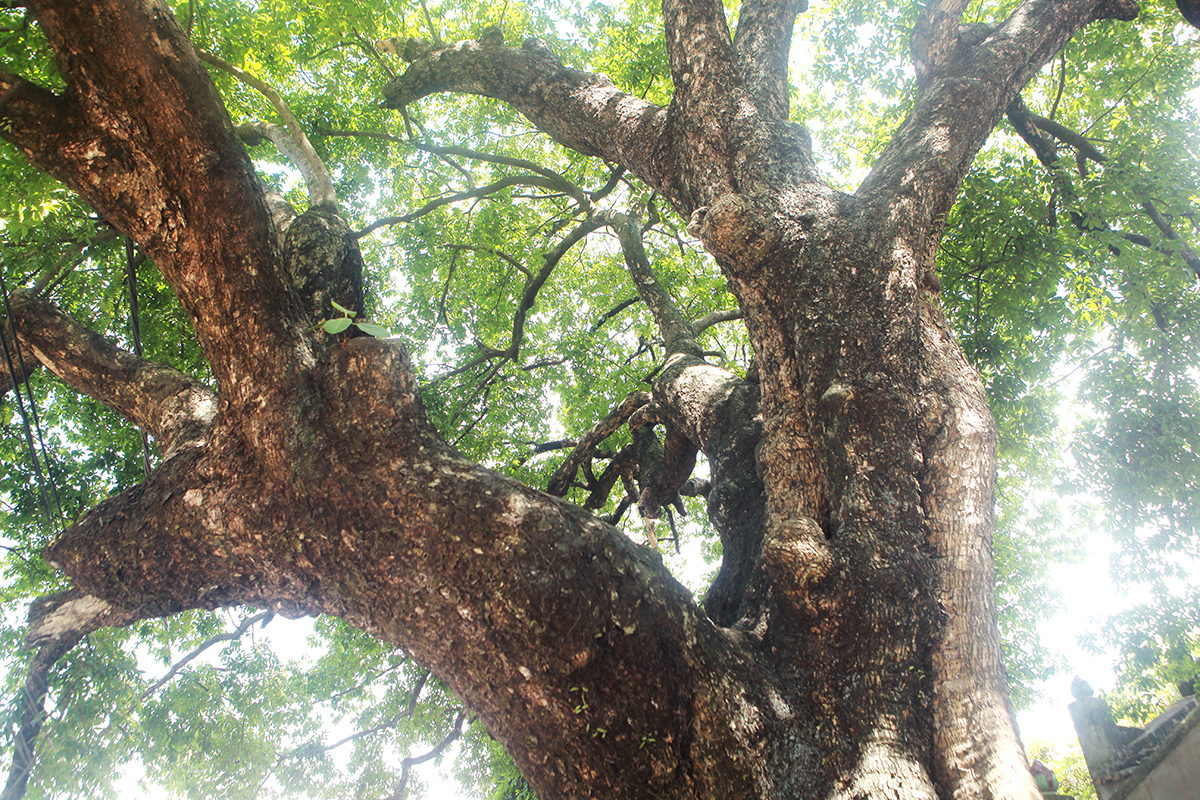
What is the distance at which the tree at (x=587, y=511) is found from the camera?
1.81 m

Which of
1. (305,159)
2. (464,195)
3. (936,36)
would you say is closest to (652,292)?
(464,195)

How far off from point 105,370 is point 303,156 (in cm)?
191

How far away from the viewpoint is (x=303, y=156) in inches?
157

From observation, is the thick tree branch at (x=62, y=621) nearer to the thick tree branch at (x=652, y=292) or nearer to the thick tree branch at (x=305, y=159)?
the thick tree branch at (x=305, y=159)

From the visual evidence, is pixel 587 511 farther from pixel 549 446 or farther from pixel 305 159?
pixel 549 446

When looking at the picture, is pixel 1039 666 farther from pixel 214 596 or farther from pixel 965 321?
pixel 214 596

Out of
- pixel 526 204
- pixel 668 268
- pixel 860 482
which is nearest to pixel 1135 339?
pixel 860 482

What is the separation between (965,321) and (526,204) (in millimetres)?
5206

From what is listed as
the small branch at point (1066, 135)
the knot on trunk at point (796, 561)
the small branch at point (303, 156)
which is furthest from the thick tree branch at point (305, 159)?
the small branch at point (1066, 135)

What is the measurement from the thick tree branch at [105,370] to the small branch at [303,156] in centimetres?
130

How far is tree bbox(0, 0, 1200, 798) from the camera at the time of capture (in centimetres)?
181

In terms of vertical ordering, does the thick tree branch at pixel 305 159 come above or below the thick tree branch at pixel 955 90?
above

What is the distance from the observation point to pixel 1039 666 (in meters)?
8.25

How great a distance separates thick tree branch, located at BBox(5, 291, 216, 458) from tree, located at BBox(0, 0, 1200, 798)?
0.06 feet
